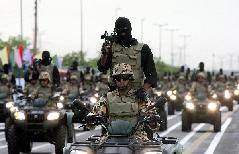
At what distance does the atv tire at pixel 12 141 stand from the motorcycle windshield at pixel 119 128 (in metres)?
8.67

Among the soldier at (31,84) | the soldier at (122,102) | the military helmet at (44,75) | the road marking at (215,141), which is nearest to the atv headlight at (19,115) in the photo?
the military helmet at (44,75)

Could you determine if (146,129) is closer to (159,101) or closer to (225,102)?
(159,101)

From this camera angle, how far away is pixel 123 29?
424 inches

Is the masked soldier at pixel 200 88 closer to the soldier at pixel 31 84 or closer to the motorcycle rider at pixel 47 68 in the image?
the motorcycle rider at pixel 47 68

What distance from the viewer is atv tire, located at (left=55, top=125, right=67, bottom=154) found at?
695 inches

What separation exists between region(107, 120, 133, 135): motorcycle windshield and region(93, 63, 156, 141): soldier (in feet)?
0.85

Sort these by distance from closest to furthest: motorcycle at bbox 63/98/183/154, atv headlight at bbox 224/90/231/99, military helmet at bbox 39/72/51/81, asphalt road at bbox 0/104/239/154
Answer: motorcycle at bbox 63/98/183/154 → military helmet at bbox 39/72/51/81 → asphalt road at bbox 0/104/239/154 → atv headlight at bbox 224/90/231/99

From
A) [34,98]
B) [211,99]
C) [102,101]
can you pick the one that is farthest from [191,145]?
[102,101]

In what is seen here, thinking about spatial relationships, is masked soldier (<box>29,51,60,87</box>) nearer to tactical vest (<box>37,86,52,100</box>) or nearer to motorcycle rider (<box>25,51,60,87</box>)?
motorcycle rider (<box>25,51,60,87</box>)

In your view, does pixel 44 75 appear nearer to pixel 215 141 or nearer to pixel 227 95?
pixel 215 141

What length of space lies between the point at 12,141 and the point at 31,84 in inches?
127

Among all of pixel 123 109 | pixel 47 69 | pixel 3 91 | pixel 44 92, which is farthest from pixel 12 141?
pixel 3 91

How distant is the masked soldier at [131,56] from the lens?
35.7 ft

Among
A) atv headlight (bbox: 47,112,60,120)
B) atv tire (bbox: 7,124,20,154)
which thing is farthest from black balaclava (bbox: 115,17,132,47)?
atv headlight (bbox: 47,112,60,120)
